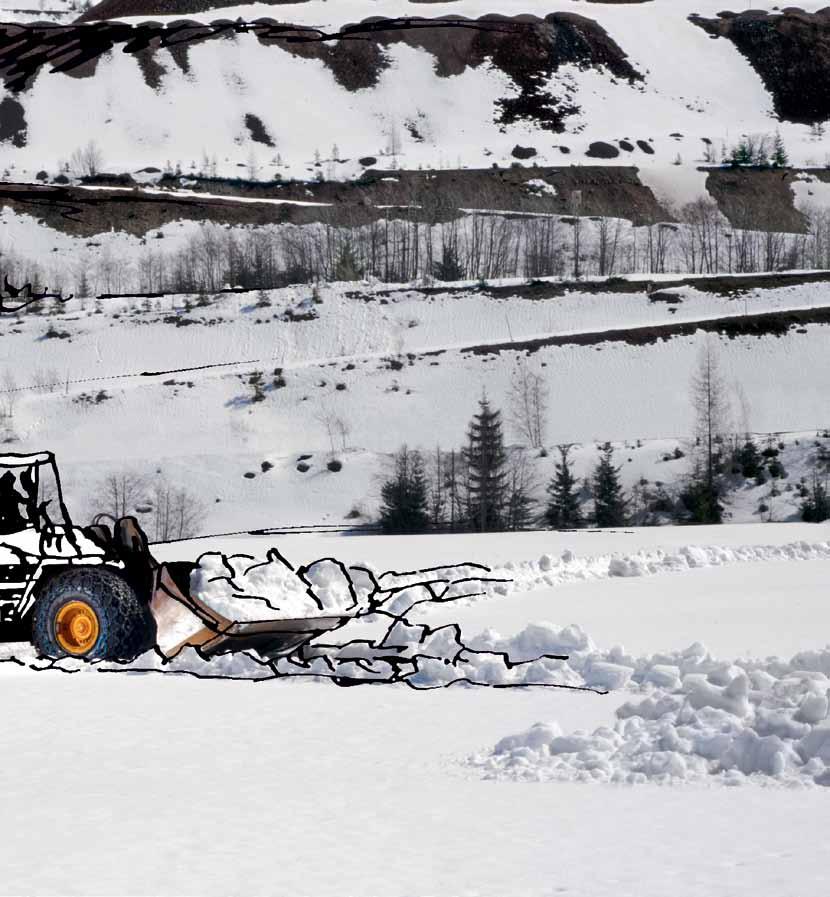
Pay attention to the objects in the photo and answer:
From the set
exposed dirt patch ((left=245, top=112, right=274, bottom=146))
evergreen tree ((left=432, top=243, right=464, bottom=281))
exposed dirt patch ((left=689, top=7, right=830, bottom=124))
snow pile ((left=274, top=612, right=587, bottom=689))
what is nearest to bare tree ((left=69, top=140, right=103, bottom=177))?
exposed dirt patch ((left=245, top=112, right=274, bottom=146))

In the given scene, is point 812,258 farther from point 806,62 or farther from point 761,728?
point 761,728

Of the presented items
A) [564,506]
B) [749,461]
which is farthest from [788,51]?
[564,506]

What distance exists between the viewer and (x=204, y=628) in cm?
1051

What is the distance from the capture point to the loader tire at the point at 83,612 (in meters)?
7.91

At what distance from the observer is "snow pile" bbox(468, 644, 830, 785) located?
6.65 meters

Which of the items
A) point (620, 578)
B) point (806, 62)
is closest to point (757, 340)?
point (620, 578)

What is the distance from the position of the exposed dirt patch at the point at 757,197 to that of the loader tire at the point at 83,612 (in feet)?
396

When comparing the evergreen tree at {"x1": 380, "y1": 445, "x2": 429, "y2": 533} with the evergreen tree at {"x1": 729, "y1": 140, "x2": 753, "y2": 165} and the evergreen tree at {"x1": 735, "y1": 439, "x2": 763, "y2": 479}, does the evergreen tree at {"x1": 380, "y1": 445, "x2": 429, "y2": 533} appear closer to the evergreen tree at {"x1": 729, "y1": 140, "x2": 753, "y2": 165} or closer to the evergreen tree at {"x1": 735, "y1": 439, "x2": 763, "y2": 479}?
the evergreen tree at {"x1": 735, "y1": 439, "x2": 763, "y2": 479}

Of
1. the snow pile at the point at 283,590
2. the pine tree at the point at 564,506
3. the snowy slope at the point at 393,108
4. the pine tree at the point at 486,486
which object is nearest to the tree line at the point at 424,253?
the snowy slope at the point at 393,108

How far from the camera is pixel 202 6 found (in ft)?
591

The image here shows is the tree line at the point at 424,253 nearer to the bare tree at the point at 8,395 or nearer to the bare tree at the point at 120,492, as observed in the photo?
the bare tree at the point at 8,395

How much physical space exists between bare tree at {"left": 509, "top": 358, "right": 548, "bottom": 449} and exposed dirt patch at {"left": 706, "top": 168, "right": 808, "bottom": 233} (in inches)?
2142

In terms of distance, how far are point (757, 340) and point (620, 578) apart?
63533mm

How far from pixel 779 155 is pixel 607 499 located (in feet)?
335
